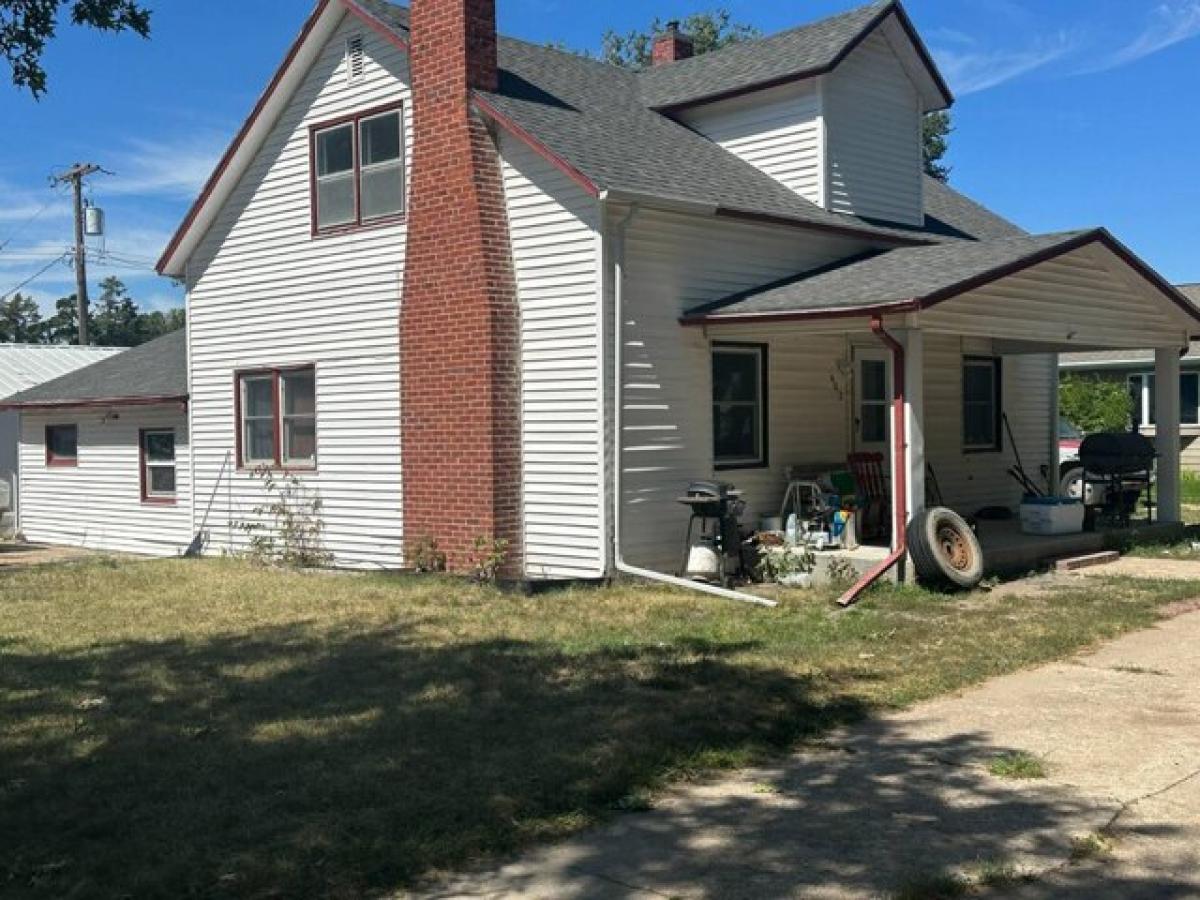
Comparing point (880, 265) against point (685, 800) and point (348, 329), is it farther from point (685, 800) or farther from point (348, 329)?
point (685, 800)

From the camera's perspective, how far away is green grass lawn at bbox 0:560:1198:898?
16.8 ft

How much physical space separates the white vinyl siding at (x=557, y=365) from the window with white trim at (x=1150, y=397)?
22220 mm

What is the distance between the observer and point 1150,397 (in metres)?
32.5

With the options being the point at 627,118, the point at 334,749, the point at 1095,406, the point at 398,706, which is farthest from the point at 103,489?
the point at 1095,406

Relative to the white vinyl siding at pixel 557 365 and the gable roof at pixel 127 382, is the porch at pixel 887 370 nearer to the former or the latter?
the white vinyl siding at pixel 557 365

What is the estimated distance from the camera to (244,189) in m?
16.2

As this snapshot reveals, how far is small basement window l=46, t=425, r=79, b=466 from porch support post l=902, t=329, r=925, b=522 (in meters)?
14.5

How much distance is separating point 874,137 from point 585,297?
600 cm

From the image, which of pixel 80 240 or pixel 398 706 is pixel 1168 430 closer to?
pixel 398 706

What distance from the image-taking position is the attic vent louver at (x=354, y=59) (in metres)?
14.7

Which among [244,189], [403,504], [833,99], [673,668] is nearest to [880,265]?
[833,99]

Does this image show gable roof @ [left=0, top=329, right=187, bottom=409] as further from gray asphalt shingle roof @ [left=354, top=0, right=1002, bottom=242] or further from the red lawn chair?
the red lawn chair

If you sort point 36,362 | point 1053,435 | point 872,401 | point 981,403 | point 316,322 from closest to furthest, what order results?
point 316,322 < point 872,401 < point 981,403 < point 1053,435 < point 36,362

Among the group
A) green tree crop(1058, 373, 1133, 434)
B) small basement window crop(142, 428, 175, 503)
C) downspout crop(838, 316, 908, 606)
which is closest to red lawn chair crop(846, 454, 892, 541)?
downspout crop(838, 316, 908, 606)
